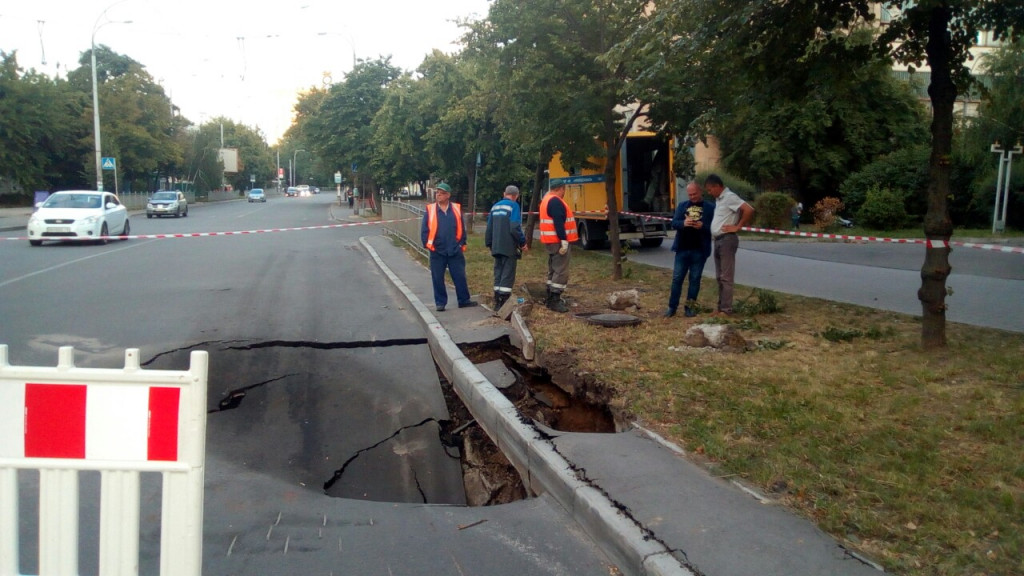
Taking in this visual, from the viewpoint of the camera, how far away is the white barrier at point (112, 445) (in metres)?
2.78

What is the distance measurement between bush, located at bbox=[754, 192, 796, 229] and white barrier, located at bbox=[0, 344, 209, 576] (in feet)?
76.4

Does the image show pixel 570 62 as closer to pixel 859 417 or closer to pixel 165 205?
pixel 859 417

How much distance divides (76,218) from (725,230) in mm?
17341

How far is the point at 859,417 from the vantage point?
17.4ft

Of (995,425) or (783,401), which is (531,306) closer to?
(783,401)

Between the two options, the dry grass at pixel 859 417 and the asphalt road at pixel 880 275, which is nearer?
the dry grass at pixel 859 417

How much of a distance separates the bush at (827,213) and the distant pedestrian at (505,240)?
18.2 metres

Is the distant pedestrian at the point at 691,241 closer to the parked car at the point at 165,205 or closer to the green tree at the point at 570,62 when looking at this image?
the green tree at the point at 570,62

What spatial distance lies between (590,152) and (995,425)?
9393mm

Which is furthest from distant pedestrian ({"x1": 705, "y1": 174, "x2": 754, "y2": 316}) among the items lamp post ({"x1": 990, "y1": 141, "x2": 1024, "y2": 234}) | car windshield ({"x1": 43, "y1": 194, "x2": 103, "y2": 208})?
car windshield ({"x1": 43, "y1": 194, "x2": 103, "y2": 208})

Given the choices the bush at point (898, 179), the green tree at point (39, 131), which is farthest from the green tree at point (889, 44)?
the green tree at point (39, 131)

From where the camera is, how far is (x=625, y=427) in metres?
5.67

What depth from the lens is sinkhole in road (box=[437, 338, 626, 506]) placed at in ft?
17.8

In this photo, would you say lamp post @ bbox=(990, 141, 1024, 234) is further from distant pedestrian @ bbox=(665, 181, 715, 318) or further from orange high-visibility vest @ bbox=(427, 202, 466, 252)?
orange high-visibility vest @ bbox=(427, 202, 466, 252)
